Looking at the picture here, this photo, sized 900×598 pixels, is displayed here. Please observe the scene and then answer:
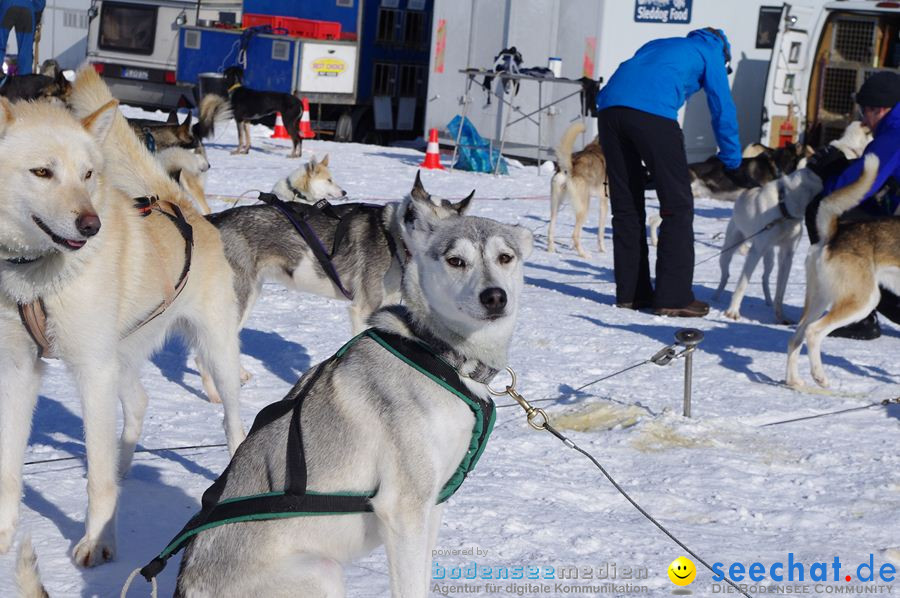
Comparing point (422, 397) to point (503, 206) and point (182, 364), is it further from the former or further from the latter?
point (503, 206)

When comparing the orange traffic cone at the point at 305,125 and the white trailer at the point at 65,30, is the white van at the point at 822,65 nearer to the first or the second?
the orange traffic cone at the point at 305,125

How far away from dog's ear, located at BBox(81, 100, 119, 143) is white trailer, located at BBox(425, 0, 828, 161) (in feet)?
35.5

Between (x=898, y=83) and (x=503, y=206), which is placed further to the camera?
(x=503, y=206)

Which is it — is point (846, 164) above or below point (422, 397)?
above

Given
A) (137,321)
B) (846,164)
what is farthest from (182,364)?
(846,164)

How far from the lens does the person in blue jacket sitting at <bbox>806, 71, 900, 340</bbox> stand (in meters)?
5.77

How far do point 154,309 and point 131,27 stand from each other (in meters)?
15.1

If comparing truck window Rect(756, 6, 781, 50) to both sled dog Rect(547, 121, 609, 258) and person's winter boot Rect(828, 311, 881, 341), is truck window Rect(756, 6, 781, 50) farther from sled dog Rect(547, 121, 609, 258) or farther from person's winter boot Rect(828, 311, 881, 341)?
person's winter boot Rect(828, 311, 881, 341)

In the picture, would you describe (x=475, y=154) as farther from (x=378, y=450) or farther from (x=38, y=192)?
(x=378, y=450)

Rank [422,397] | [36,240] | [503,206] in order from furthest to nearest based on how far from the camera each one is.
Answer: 1. [503,206]
2. [36,240]
3. [422,397]

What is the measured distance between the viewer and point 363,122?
669 inches

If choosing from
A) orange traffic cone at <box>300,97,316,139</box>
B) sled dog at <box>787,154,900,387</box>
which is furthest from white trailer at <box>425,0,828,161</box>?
sled dog at <box>787,154,900,387</box>

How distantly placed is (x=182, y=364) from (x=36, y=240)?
2.55 meters

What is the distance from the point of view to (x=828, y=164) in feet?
22.9
